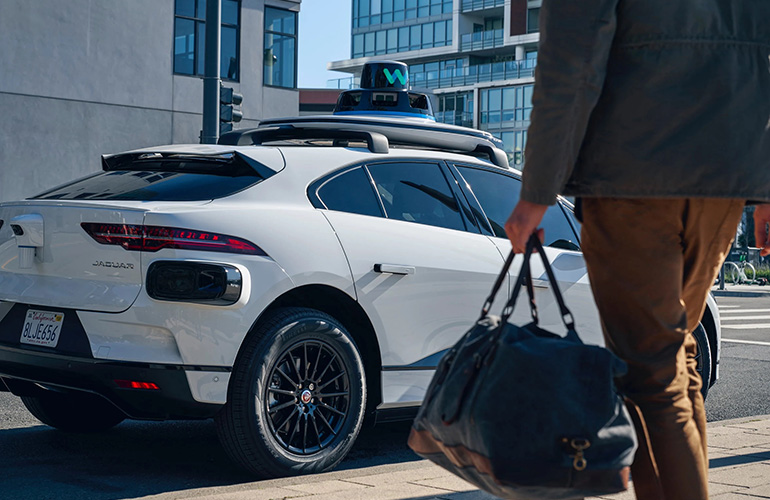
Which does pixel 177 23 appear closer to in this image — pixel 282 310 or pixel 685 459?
pixel 282 310

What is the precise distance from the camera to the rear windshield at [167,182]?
191 inches

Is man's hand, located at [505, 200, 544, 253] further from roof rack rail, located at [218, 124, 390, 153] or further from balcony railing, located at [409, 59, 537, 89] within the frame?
balcony railing, located at [409, 59, 537, 89]

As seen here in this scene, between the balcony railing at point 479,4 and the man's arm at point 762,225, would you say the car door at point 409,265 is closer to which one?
the man's arm at point 762,225

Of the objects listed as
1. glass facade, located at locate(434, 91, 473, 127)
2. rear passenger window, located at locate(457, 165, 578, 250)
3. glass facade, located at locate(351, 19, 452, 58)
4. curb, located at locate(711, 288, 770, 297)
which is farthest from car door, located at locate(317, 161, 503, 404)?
glass facade, located at locate(351, 19, 452, 58)

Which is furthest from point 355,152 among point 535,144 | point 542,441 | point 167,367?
point 542,441

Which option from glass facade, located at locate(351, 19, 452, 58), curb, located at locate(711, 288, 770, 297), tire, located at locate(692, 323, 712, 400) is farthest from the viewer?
glass facade, located at locate(351, 19, 452, 58)

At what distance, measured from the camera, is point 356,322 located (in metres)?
5.07

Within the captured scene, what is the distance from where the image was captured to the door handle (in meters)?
5.04

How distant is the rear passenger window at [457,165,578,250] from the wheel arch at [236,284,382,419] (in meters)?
1.05

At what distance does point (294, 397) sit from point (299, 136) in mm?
1644

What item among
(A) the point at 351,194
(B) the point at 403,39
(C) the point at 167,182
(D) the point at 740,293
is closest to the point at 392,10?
(B) the point at 403,39

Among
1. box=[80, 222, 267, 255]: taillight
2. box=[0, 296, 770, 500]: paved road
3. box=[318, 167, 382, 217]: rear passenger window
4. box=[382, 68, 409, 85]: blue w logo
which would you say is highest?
box=[382, 68, 409, 85]: blue w logo

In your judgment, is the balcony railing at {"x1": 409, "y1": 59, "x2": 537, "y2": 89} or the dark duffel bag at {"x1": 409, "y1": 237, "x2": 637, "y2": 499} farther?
the balcony railing at {"x1": 409, "y1": 59, "x2": 537, "y2": 89}

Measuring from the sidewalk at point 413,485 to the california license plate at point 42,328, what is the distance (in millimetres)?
832
